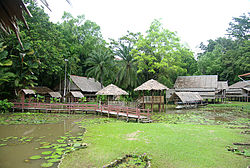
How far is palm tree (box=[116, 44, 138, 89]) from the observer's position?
2825 centimetres

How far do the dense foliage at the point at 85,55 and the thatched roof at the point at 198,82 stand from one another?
3.21 meters

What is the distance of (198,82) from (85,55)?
24003mm

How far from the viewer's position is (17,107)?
2041 centimetres

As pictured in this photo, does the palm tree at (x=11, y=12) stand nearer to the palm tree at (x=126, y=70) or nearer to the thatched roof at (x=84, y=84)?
the palm tree at (x=126, y=70)

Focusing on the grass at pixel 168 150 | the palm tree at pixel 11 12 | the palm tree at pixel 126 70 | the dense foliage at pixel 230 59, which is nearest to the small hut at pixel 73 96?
the palm tree at pixel 126 70

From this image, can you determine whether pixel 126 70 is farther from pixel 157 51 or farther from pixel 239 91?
pixel 239 91

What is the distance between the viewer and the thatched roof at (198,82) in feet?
111

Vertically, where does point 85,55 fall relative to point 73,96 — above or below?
above

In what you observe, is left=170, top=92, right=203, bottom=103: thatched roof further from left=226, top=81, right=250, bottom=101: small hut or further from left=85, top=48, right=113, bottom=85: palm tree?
left=226, top=81, right=250, bottom=101: small hut

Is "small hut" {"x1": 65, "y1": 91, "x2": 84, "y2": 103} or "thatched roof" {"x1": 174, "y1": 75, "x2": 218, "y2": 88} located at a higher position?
"thatched roof" {"x1": 174, "y1": 75, "x2": 218, "y2": 88}

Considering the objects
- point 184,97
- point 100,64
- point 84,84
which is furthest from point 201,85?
point 84,84

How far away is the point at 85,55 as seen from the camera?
3841 centimetres

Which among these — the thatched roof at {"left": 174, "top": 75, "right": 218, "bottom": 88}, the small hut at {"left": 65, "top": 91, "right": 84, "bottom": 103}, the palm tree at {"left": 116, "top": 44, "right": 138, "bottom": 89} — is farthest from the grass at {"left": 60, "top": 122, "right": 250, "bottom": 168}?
the thatched roof at {"left": 174, "top": 75, "right": 218, "bottom": 88}

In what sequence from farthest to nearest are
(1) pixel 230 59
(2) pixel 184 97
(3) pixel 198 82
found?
1. (1) pixel 230 59
2. (3) pixel 198 82
3. (2) pixel 184 97
